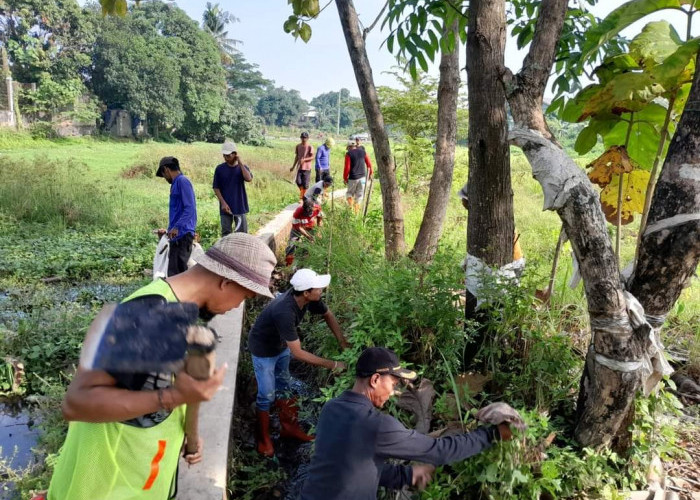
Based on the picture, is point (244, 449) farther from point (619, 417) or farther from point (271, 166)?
point (271, 166)

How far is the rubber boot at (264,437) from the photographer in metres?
3.68

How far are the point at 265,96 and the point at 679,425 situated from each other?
87.2m

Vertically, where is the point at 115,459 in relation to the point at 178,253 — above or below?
above

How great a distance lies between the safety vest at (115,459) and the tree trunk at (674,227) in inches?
78.1

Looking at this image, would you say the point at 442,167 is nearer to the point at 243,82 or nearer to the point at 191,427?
the point at 191,427

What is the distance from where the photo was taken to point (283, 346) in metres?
3.77

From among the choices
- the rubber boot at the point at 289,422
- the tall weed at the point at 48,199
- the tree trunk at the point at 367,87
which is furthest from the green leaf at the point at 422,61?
the tall weed at the point at 48,199

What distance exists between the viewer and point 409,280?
10.6 feet

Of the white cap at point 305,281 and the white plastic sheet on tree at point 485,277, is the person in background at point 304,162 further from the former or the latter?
the white plastic sheet on tree at point 485,277

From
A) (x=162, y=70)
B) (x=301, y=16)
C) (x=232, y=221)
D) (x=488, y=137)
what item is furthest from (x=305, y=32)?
(x=162, y=70)

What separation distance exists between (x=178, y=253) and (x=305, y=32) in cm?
260

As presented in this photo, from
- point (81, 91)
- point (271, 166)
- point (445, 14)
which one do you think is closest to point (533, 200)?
point (271, 166)

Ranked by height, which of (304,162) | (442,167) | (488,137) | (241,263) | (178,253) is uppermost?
(488,137)

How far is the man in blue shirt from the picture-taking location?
512cm
